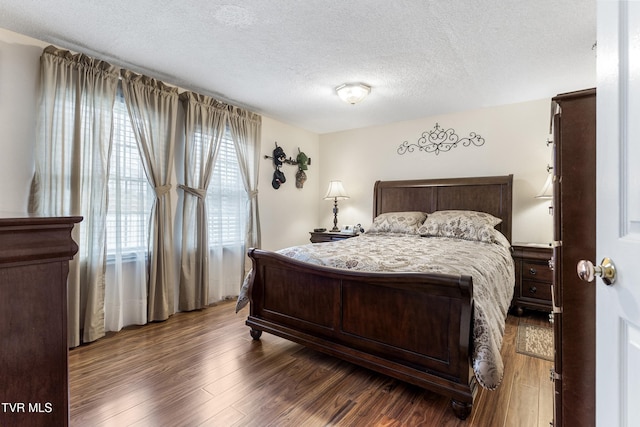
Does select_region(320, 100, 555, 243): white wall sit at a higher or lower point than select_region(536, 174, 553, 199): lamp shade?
higher

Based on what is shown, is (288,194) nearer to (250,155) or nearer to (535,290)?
(250,155)

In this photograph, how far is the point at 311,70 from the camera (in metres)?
2.74

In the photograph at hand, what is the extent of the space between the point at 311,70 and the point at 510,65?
175cm

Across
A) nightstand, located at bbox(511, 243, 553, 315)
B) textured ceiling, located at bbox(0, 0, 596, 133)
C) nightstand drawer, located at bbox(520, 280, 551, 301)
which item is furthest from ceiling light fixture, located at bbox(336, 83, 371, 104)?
nightstand drawer, located at bbox(520, 280, 551, 301)

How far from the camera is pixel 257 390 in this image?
5.98 ft

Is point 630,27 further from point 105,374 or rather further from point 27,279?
point 105,374

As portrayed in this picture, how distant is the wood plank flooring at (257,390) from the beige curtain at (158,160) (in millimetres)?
524

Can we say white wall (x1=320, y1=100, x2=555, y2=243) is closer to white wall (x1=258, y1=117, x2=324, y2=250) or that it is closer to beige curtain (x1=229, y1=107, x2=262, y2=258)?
white wall (x1=258, y1=117, x2=324, y2=250)

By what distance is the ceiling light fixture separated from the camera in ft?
9.82

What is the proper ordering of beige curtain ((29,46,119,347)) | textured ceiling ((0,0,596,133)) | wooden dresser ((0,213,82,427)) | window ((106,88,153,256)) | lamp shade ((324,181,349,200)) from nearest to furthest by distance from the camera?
wooden dresser ((0,213,82,427))
textured ceiling ((0,0,596,133))
beige curtain ((29,46,119,347))
window ((106,88,153,256))
lamp shade ((324,181,349,200))

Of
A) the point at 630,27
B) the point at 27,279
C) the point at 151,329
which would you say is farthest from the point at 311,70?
the point at 151,329

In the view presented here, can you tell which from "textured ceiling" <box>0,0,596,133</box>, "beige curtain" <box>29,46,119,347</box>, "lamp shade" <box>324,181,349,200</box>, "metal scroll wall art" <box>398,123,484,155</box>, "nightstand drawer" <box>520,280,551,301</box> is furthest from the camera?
"lamp shade" <box>324,181,349,200</box>

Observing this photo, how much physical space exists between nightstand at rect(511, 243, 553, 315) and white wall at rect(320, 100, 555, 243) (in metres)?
0.47

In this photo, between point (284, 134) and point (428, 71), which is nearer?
point (428, 71)
